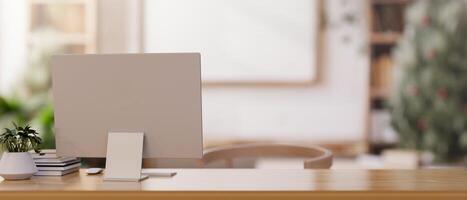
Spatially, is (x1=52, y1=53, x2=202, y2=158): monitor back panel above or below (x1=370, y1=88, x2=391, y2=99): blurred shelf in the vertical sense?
above

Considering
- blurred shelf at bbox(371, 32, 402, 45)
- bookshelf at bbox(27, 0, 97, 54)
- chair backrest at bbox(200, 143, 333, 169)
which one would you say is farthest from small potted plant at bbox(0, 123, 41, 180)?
blurred shelf at bbox(371, 32, 402, 45)

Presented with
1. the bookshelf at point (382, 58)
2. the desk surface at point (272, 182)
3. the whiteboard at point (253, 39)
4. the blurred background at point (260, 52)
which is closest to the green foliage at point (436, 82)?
the blurred background at point (260, 52)

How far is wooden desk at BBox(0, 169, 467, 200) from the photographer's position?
1816 millimetres

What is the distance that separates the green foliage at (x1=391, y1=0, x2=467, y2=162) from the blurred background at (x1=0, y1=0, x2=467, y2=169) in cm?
23

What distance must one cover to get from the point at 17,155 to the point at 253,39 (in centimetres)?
412

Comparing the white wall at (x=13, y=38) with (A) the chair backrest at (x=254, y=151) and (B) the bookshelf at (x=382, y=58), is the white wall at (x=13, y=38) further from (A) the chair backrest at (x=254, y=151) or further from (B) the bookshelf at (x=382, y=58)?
(A) the chair backrest at (x=254, y=151)

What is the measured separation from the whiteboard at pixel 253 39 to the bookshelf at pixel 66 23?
2.18ft

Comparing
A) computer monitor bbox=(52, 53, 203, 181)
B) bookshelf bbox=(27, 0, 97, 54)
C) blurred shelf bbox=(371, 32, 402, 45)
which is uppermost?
bookshelf bbox=(27, 0, 97, 54)

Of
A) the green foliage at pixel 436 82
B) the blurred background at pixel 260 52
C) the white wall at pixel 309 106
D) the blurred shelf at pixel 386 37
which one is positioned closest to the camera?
the green foliage at pixel 436 82

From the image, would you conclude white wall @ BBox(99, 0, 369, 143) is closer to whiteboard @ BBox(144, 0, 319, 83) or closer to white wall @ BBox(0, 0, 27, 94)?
whiteboard @ BBox(144, 0, 319, 83)

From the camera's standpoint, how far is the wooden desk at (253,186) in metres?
1.82

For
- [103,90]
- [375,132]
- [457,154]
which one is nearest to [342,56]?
[375,132]

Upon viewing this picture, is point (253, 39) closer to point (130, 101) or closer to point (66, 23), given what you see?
point (66, 23)
